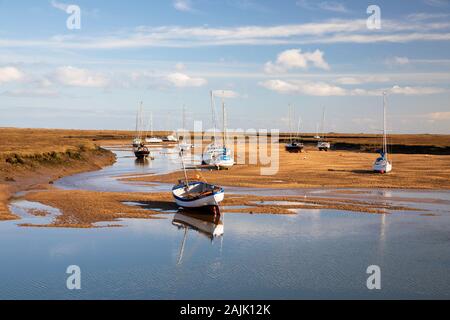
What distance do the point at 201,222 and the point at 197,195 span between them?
3.93 m

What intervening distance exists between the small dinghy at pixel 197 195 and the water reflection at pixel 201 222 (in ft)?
2.32

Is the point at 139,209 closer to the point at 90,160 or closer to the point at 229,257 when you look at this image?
the point at 229,257

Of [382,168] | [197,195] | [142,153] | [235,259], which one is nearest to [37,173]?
[197,195]

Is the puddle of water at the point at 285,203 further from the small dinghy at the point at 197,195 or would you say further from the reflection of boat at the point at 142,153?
the reflection of boat at the point at 142,153

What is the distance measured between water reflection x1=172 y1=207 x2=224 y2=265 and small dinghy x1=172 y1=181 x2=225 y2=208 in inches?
27.9

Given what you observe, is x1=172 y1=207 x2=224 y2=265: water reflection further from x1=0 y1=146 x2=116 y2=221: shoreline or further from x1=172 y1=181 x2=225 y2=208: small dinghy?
x1=0 y1=146 x2=116 y2=221: shoreline

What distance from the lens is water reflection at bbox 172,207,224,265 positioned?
3238 cm

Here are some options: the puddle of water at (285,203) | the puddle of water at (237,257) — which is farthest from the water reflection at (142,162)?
the puddle of water at (237,257)

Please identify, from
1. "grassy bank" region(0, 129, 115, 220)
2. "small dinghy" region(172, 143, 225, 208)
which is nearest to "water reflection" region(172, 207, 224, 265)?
"small dinghy" region(172, 143, 225, 208)

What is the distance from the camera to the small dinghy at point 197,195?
1474 inches

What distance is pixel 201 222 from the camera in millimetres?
A: 36219

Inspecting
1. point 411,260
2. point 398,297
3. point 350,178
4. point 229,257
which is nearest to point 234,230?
point 229,257

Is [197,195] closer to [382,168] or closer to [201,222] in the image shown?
[201,222]

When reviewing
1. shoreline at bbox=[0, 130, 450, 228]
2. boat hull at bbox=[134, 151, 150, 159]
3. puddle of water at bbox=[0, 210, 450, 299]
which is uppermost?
boat hull at bbox=[134, 151, 150, 159]
